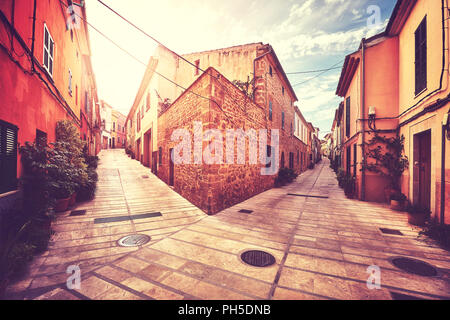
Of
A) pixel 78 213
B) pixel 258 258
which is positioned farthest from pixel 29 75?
pixel 258 258

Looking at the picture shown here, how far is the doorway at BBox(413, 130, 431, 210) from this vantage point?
4.95 m

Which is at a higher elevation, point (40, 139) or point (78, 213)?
point (40, 139)

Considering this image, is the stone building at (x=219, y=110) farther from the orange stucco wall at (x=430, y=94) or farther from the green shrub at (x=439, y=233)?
the orange stucco wall at (x=430, y=94)

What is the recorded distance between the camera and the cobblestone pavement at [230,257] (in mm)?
2086

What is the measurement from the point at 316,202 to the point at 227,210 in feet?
11.8

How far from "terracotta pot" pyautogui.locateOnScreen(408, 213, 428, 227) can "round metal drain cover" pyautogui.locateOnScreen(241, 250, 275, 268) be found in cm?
407

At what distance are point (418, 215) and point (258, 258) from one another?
4358mm

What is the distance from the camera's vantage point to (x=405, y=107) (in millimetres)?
5871

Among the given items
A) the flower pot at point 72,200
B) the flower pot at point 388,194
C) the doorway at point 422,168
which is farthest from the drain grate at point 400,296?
the flower pot at point 72,200

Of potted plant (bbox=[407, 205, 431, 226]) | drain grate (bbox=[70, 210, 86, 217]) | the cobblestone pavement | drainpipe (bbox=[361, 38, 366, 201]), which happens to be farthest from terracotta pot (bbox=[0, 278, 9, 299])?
drainpipe (bbox=[361, 38, 366, 201])

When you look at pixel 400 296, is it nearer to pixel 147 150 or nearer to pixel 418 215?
pixel 418 215

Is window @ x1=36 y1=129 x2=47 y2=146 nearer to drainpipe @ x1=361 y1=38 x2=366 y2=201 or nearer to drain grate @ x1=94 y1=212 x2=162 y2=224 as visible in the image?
drain grate @ x1=94 y1=212 x2=162 y2=224

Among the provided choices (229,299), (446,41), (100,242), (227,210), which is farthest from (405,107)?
(100,242)

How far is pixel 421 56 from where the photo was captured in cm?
483
